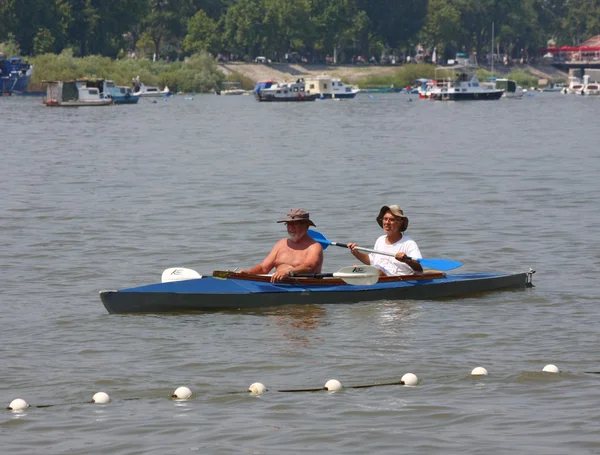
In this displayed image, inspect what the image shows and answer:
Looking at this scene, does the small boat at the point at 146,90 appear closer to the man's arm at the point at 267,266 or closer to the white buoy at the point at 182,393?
the man's arm at the point at 267,266

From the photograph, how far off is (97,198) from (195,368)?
17.9m

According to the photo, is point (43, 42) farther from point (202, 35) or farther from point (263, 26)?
point (263, 26)

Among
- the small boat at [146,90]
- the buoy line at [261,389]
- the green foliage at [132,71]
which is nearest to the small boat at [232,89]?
the green foliage at [132,71]

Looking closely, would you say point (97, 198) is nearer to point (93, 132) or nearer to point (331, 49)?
point (93, 132)

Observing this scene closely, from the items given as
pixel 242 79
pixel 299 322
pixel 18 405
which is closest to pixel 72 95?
pixel 242 79

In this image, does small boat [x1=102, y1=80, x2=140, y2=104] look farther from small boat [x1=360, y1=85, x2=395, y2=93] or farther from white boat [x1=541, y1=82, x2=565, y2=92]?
white boat [x1=541, y1=82, x2=565, y2=92]

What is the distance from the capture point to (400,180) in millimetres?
34281

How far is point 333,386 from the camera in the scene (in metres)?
11.5

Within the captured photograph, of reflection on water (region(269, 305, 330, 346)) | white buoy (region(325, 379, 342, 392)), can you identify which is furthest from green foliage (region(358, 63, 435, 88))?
white buoy (region(325, 379, 342, 392))

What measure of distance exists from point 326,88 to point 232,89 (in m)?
23.3

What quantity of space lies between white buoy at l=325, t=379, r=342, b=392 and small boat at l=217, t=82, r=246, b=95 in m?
123

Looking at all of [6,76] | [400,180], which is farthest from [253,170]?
[6,76]

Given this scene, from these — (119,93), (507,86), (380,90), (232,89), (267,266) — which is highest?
(267,266)

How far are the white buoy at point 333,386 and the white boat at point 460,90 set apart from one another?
335ft
